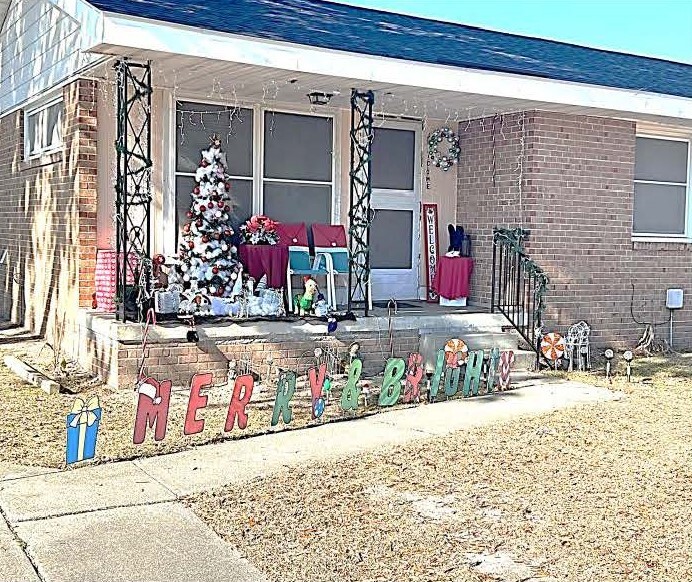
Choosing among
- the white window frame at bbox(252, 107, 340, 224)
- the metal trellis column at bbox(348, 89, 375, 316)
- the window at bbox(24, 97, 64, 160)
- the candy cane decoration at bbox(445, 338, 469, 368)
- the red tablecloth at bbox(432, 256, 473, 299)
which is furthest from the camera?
the red tablecloth at bbox(432, 256, 473, 299)

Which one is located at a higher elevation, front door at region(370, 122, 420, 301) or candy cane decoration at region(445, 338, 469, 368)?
front door at region(370, 122, 420, 301)

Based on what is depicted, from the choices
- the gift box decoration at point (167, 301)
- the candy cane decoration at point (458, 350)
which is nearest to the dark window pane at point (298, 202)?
the gift box decoration at point (167, 301)

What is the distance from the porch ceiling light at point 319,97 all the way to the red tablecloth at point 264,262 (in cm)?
170

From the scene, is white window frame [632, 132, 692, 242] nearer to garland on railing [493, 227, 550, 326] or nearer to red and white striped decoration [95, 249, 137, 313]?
garland on railing [493, 227, 550, 326]

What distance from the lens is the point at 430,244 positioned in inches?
464

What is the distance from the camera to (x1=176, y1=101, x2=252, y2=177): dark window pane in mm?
Answer: 9977

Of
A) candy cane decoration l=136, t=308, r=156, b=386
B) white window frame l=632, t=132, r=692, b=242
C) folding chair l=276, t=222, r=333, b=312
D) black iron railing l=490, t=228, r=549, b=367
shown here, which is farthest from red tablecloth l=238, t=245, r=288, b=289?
white window frame l=632, t=132, r=692, b=242

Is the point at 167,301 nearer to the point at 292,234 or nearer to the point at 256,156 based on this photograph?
the point at 292,234

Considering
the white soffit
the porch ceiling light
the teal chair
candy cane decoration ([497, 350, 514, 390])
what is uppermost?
the white soffit

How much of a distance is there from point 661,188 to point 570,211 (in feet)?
6.33

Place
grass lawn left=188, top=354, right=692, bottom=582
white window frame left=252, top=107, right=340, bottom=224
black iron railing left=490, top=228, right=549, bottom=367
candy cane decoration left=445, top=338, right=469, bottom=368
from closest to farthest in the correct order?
grass lawn left=188, top=354, right=692, bottom=582, candy cane decoration left=445, top=338, right=469, bottom=368, black iron railing left=490, top=228, right=549, bottom=367, white window frame left=252, top=107, right=340, bottom=224

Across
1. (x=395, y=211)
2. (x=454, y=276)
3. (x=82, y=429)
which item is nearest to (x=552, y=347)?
(x=454, y=276)

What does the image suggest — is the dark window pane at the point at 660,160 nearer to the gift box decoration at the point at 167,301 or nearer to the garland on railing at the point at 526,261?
the garland on railing at the point at 526,261

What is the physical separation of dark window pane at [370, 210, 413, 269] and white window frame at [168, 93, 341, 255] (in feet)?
2.38
